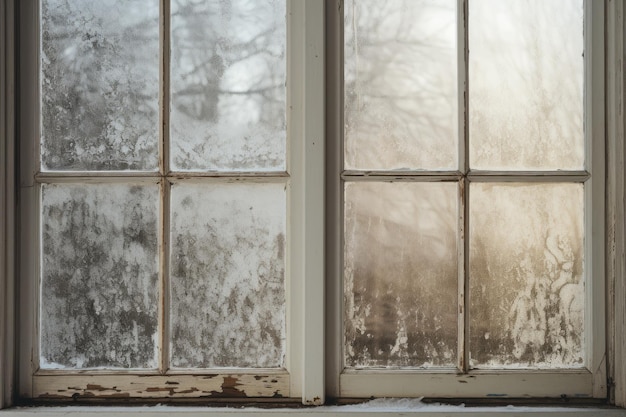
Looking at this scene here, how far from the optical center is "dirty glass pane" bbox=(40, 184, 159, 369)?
4.42ft

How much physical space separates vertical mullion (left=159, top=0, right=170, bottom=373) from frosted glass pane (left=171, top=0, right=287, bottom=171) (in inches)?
0.7

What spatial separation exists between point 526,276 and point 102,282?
3.51 ft

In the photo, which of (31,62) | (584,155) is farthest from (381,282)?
(31,62)

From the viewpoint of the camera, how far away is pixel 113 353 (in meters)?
1.35

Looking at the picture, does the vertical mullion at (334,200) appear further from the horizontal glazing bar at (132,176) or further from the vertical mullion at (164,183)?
the vertical mullion at (164,183)

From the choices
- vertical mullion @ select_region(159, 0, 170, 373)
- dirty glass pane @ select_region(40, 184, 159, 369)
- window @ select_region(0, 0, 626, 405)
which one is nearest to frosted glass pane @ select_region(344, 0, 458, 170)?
window @ select_region(0, 0, 626, 405)

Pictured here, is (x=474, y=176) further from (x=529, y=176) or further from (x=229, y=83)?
(x=229, y=83)

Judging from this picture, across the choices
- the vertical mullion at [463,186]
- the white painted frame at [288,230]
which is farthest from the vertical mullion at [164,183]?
the vertical mullion at [463,186]

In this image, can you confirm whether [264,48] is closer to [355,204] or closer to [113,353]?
[355,204]

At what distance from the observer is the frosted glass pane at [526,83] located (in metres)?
Answer: 1.34

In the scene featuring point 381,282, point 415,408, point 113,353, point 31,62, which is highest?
point 31,62

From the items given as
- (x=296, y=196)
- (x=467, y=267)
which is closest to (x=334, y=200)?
(x=296, y=196)

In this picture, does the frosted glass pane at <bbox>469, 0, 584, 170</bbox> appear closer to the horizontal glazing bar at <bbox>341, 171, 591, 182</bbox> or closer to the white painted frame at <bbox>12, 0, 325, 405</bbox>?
the horizontal glazing bar at <bbox>341, 171, 591, 182</bbox>

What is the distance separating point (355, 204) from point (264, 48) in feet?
1.49
